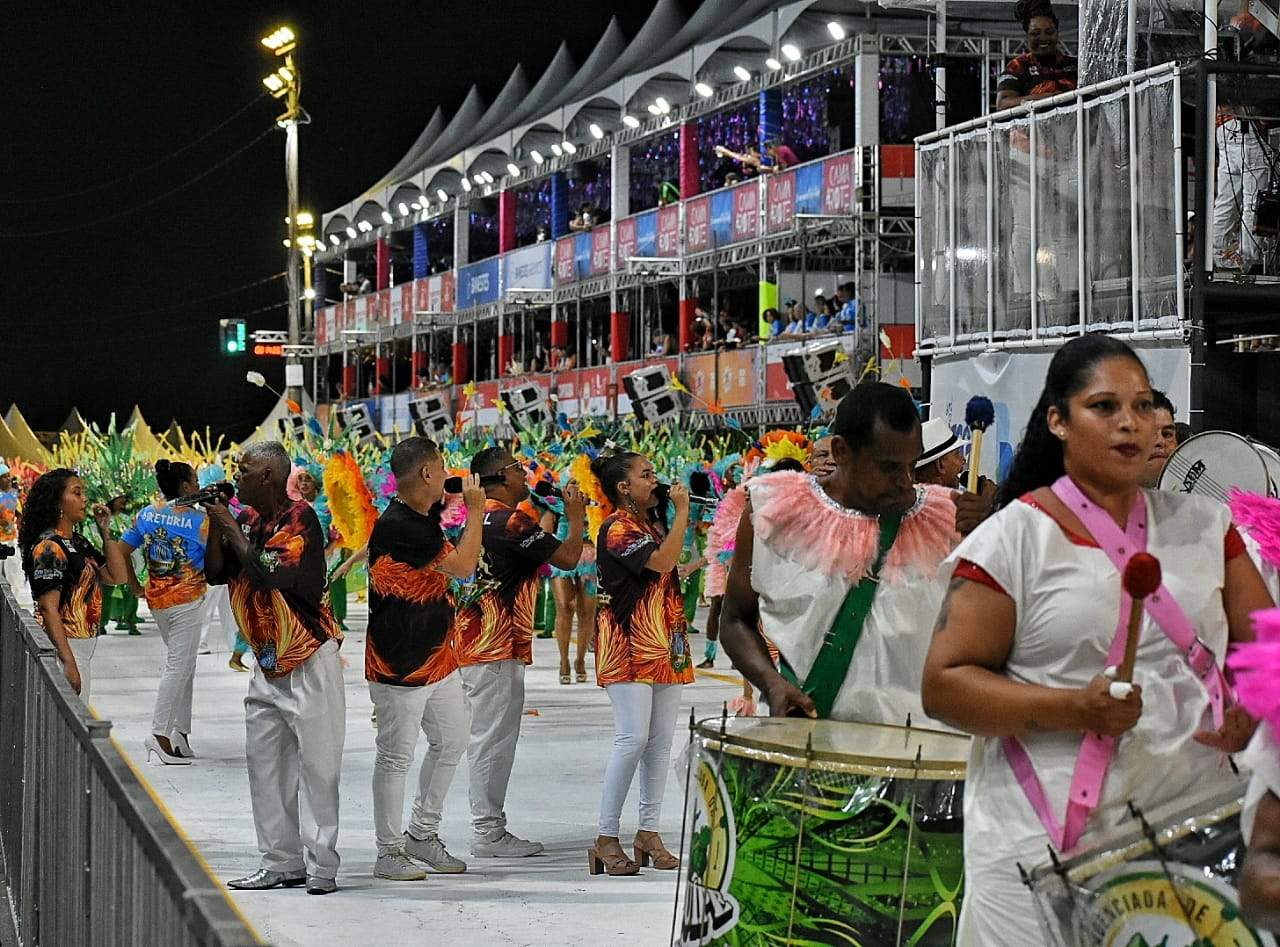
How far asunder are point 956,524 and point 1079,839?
1.64m

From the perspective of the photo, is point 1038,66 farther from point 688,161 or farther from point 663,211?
point 688,161

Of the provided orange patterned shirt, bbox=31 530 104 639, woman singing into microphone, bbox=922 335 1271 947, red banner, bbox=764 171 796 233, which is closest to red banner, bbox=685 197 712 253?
red banner, bbox=764 171 796 233

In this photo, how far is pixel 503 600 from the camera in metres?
8.67

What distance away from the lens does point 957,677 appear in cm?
318

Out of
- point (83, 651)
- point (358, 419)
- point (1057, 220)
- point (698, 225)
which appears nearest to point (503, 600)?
point (83, 651)

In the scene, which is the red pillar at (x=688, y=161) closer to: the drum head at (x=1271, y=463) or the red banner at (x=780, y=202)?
the red banner at (x=780, y=202)

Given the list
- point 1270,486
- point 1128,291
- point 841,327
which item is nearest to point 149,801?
point 1270,486

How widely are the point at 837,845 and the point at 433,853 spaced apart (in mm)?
4576

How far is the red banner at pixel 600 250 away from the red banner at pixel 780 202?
7.96 metres

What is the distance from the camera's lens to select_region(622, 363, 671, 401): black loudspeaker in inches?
1177

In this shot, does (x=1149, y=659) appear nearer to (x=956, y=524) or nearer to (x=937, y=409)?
(x=956, y=524)

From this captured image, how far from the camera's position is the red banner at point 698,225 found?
105ft

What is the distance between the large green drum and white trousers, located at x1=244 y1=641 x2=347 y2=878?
147 inches

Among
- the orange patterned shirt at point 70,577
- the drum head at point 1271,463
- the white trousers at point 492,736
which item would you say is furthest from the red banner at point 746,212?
the drum head at point 1271,463
